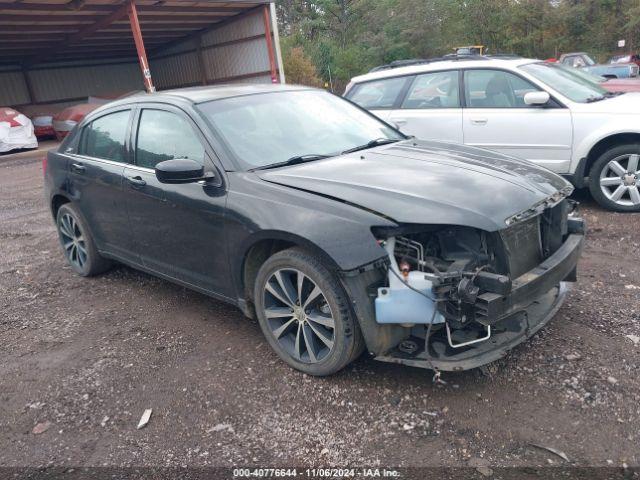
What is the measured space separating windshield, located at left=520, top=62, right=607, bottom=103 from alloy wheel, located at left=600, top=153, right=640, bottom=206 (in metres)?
0.80

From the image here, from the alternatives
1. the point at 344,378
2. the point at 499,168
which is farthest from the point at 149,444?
the point at 499,168

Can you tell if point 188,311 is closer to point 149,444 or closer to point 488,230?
point 149,444

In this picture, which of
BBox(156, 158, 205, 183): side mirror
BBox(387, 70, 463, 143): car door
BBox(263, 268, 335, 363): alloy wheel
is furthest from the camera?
BBox(387, 70, 463, 143): car door

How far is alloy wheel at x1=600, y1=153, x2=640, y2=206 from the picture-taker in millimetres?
5645

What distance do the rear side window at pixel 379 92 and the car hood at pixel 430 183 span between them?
3.51 metres

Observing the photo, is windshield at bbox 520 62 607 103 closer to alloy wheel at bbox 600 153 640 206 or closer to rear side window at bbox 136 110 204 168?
alloy wheel at bbox 600 153 640 206

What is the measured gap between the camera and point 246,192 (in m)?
3.33

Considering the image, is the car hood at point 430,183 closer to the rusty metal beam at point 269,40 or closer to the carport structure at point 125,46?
the carport structure at point 125,46

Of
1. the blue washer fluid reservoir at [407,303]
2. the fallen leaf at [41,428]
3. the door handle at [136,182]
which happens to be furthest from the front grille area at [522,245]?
the fallen leaf at [41,428]

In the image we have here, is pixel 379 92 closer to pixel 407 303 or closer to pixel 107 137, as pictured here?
pixel 107 137

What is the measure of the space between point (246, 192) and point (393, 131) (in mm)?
1658

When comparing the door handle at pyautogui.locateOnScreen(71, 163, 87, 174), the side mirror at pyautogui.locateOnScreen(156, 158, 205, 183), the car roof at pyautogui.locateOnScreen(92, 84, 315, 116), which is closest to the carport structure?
the door handle at pyautogui.locateOnScreen(71, 163, 87, 174)

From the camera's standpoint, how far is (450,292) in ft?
8.90

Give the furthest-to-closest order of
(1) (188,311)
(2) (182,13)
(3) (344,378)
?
(2) (182,13)
(1) (188,311)
(3) (344,378)
